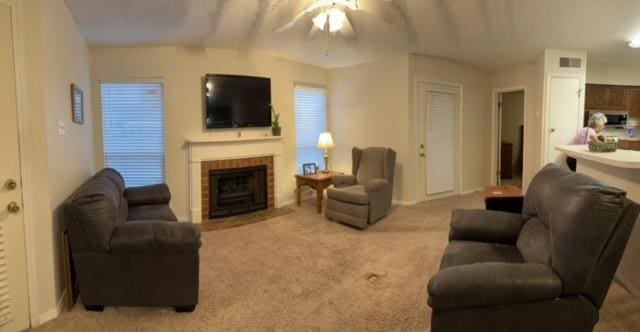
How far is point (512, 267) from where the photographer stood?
175 centimetres

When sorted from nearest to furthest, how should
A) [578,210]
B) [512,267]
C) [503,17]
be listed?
1. [578,210]
2. [512,267]
3. [503,17]

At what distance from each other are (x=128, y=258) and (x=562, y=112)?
19.5 ft

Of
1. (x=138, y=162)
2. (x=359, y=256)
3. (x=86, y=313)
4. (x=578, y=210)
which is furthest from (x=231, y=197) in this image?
(x=578, y=210)

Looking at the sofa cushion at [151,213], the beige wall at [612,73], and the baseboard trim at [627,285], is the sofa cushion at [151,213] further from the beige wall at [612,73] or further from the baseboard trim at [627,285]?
the beige wall at [612,73]

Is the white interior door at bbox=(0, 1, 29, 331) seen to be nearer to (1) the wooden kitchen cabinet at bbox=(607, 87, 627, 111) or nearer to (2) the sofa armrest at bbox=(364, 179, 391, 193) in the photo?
(2) the sofa armrest at bbox=(364, 179, 391, 193)

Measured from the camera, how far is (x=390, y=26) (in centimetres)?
432

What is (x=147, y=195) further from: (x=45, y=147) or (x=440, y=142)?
(x=440, y=142)

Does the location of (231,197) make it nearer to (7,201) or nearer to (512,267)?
(7,201)

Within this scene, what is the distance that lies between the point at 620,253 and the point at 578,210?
0.29 metres

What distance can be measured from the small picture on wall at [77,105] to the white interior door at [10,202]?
97 centimetres

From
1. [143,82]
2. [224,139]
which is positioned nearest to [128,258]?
[224,139]

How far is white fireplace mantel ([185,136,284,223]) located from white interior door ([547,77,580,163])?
13.5 ft

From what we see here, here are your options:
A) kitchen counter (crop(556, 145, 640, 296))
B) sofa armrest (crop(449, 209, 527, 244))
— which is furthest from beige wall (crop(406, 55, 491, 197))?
sofa armrest (crop(449, 209, 527, 244))

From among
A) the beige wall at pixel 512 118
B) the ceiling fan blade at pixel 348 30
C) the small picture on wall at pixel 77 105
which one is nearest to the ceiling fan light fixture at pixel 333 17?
the ceiling fan blade at pixel 348 30
